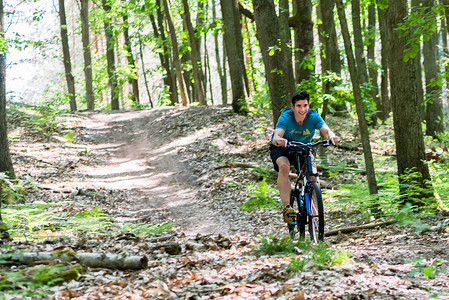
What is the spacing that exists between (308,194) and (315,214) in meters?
0.28

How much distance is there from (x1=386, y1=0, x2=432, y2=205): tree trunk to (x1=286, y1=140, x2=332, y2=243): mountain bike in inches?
75.6

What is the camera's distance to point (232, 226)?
8656 millimetres

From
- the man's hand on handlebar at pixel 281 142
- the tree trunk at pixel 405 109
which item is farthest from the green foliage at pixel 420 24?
the man's hand on handlebar at pixel 281 142

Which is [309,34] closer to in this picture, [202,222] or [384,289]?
[202,222]

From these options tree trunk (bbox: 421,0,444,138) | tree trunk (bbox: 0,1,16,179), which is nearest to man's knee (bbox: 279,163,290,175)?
tree trunk (bbox: 0,1,16,179)

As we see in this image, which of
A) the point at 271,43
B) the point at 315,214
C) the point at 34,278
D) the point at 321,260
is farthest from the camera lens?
the point at 271,43

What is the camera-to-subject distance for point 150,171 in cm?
1405

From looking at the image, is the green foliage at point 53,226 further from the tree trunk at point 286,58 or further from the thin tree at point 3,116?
the tree trunk at point 286,58

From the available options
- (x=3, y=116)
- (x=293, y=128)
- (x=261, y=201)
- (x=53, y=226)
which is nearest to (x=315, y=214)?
(x=293, y=128)

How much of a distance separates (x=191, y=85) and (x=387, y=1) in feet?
78.7

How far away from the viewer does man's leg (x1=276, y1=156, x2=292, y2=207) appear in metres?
6.20

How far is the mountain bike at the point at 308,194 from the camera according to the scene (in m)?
5.76

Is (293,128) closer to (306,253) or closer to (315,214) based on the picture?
(315,214)

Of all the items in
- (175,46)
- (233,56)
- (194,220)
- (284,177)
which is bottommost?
(194,220)
